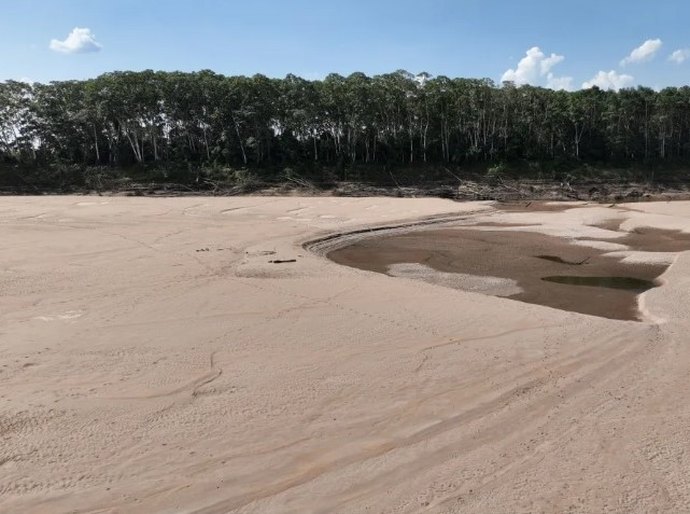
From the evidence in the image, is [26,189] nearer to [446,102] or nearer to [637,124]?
[446,102]

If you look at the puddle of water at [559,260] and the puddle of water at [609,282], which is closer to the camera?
the puddle of water at [609,282]

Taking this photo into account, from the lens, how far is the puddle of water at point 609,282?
1468 centimetres

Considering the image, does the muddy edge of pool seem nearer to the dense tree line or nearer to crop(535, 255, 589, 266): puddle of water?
crop(535, 255, 589, 266): puddle of water

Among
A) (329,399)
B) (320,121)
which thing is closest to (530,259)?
(329,399)

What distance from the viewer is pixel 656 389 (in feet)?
23.5

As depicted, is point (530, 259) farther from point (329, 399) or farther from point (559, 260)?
point (329, 399)

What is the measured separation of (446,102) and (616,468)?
187 feet

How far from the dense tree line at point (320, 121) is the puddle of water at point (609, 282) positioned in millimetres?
42995

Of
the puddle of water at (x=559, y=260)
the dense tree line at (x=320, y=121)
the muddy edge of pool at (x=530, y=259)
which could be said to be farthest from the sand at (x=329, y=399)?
the dense tree line at (x=320, y=121)

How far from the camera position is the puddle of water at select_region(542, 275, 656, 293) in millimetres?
14680

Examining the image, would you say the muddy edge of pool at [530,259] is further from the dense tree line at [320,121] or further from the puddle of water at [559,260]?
the dense tree line at [320,121]

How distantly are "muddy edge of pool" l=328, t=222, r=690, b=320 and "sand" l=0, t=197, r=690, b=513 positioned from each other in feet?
4.60

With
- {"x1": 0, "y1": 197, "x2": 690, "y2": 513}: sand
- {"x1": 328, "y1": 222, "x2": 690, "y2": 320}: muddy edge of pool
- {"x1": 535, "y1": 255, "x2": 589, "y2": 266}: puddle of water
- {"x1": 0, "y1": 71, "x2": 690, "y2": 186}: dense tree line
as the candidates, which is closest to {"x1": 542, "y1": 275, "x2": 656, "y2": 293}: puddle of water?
{"x1": 328, "y1": 222, "x2": 690, "y2": 320}: muddy edge of pool

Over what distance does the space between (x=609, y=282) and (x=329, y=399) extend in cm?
1184
